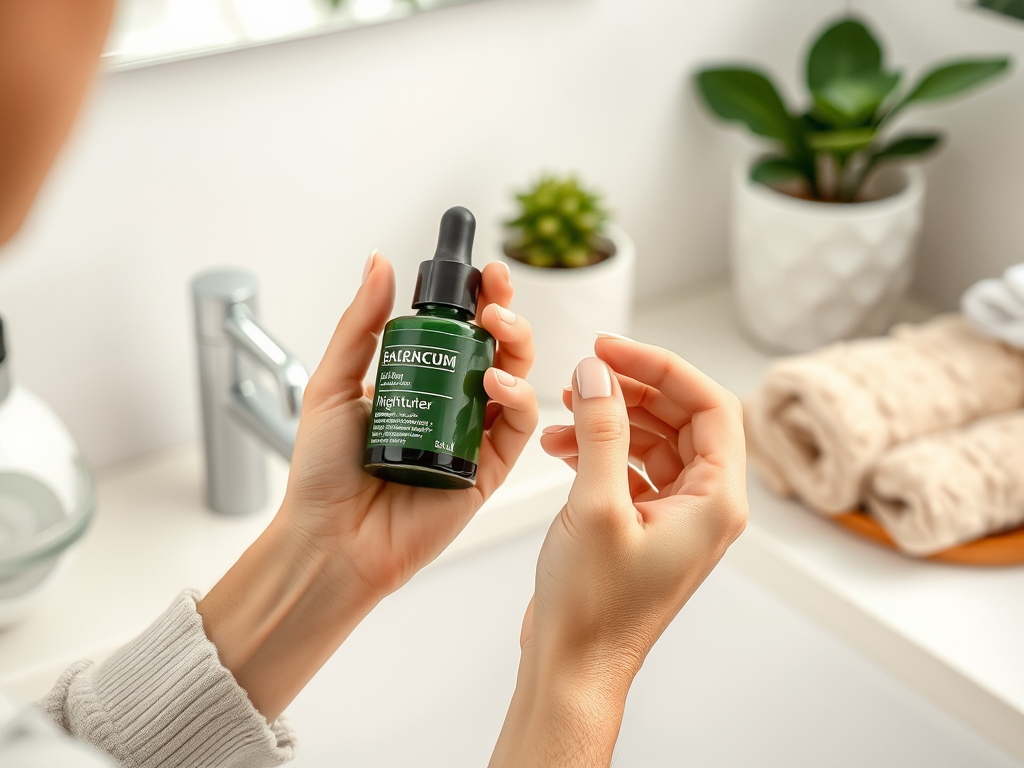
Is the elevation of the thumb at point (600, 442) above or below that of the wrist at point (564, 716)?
above

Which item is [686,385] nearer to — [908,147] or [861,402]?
[861,402]

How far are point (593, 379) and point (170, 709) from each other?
1.04ft

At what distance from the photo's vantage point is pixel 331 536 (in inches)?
26.9

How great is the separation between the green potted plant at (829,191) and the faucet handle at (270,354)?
0.54 m

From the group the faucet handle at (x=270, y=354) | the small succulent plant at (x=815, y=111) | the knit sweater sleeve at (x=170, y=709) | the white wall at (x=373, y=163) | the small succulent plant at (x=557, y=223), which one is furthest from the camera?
the small succulent plant at (x=815, y=111)

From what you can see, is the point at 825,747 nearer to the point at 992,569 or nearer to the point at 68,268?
the point at 992,569

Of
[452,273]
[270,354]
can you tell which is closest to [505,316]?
[452,273]

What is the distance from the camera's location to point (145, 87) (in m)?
0.89

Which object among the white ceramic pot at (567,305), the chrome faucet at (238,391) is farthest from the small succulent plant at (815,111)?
the chrome faucet at (238,391)

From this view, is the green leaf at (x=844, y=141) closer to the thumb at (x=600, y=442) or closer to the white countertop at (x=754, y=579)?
the white countertop at (x=754, y=579)

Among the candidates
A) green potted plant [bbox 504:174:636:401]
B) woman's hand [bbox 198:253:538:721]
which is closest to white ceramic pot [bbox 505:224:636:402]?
green potted plant [bbox 504:174:636:401]

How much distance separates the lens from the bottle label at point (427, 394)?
0.59 meters

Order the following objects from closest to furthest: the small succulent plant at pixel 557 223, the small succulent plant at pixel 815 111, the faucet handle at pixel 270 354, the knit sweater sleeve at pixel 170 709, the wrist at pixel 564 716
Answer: the wrist at pixel 564 716, the knit sweater sleeve at pixel 170 709, the faucet handle at pixel 270 354, the small succulent plant at pixel 557 223, the small succulent plant at pixel 815 111

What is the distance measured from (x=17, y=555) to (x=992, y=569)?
0.77 m
